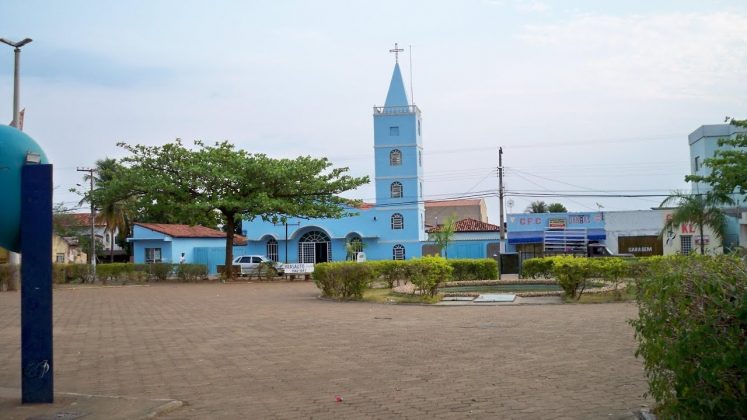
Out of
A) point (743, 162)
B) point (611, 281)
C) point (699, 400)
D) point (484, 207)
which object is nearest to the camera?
point (699, 400)

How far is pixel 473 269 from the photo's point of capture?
27859 mm

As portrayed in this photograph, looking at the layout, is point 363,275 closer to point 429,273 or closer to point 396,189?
point 429,273

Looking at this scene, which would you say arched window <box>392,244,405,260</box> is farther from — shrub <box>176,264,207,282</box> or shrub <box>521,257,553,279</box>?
shrub <box>521,257,553,279</box>

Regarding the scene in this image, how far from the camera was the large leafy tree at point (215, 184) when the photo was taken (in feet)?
117

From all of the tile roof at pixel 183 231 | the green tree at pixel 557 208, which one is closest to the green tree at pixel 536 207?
the green tree at pixel 557 208

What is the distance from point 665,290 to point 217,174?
1261 inches

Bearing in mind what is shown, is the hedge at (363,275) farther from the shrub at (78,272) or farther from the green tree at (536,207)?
the green tree at (536,207)

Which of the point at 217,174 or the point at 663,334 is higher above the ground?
the point at 217,174

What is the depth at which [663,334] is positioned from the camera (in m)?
4.77

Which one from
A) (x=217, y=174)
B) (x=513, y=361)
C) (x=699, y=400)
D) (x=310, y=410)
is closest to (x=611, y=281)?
(x=513, y=361)

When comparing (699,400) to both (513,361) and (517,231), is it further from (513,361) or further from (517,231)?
(517,231)

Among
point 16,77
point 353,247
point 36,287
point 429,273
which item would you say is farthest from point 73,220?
point 36,287

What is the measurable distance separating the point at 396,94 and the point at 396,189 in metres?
7.14

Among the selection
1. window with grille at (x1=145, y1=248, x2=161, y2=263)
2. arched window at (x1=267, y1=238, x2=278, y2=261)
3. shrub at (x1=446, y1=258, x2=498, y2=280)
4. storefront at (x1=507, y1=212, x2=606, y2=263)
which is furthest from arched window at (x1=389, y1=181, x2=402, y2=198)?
shrub at (x1=446, y1=258, x2=498, y2=280)
